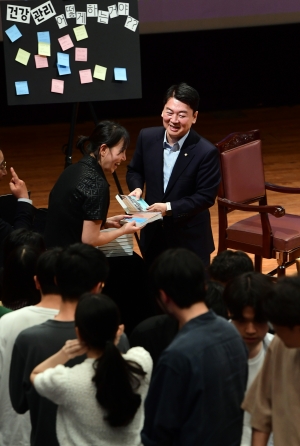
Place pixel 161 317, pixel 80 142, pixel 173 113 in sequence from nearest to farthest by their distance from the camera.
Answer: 1. pixel 161 317
2. pixel 80 142
3. pixel 173 113

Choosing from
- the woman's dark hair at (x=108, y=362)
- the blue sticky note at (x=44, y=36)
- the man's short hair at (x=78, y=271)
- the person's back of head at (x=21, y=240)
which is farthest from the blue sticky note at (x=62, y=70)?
the woman's dark hair at (x=108, y=362)

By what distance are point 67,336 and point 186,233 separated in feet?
5.86

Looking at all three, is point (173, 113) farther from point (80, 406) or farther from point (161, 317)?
point (80, 406)

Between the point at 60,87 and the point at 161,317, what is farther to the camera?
the point at 60,87

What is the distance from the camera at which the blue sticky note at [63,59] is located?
4.88 metres

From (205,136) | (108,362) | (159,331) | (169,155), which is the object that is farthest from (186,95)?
(205,136)

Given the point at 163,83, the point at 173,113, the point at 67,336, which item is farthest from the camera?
the point at 163,83

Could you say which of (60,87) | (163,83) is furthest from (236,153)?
(163,83)

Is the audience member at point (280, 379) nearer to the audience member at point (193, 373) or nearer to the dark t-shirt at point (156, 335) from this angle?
the audience member at point (193, 373)

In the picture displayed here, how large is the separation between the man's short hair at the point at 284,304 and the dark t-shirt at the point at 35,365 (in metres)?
0.60

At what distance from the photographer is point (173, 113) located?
375cm

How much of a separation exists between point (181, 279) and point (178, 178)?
192cm

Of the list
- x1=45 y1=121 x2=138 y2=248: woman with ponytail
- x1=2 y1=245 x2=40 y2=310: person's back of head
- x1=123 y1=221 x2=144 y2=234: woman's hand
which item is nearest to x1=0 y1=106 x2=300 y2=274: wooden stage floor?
x1=123 y1=221 x2=144 y2=234: woman's hand

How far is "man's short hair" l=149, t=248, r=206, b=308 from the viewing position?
196 centimetres
